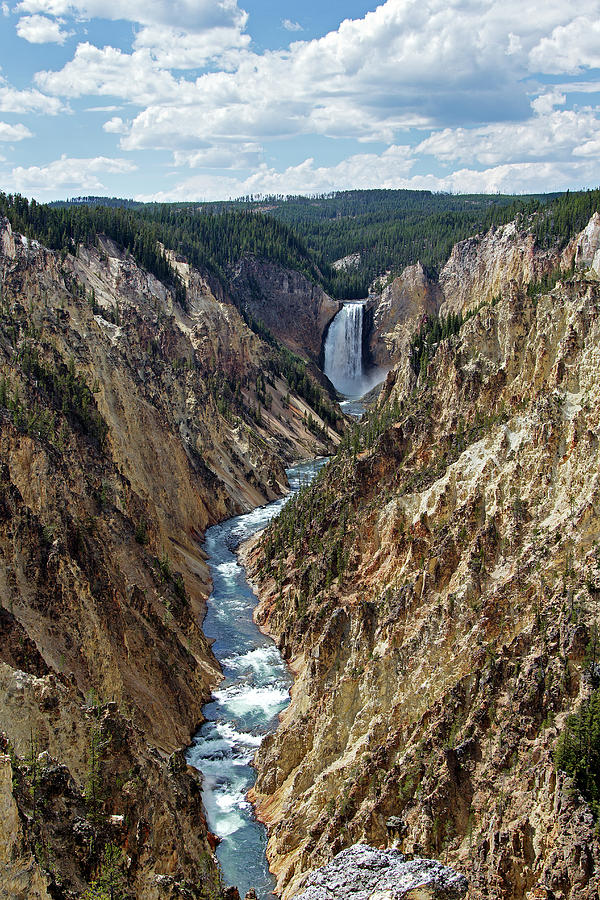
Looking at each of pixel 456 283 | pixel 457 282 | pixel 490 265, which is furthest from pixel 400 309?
pixel 490 265

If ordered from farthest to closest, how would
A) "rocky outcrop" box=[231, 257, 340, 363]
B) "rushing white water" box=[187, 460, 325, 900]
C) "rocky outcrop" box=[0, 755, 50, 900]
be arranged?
"rocky outcrop" box=[231, 257, 340, 363] → "rushing white water" box=[187, 460, 325, 900] → "rocky outcrop" box=[0, 755, 50, 900]

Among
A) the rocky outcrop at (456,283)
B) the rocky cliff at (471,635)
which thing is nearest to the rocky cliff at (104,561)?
the rocky cliff at (471,635)

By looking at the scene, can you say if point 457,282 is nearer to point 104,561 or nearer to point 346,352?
point 346,352

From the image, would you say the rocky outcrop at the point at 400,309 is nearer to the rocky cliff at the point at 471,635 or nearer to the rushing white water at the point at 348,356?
the rushing white water at the point at 348,356

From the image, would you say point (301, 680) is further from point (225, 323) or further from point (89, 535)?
point (225, 323)

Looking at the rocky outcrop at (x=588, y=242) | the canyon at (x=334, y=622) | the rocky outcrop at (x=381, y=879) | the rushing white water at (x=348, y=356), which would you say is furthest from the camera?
the rushing white water at (x=348, y=356)

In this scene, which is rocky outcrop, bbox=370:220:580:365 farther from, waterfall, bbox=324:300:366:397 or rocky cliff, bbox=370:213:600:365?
waterfall, bbox=324:300:366:397

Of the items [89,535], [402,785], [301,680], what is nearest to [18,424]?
[89,535]

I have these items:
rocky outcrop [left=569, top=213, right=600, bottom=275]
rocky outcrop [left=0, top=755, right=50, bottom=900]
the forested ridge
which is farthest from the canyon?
the forested ridge
